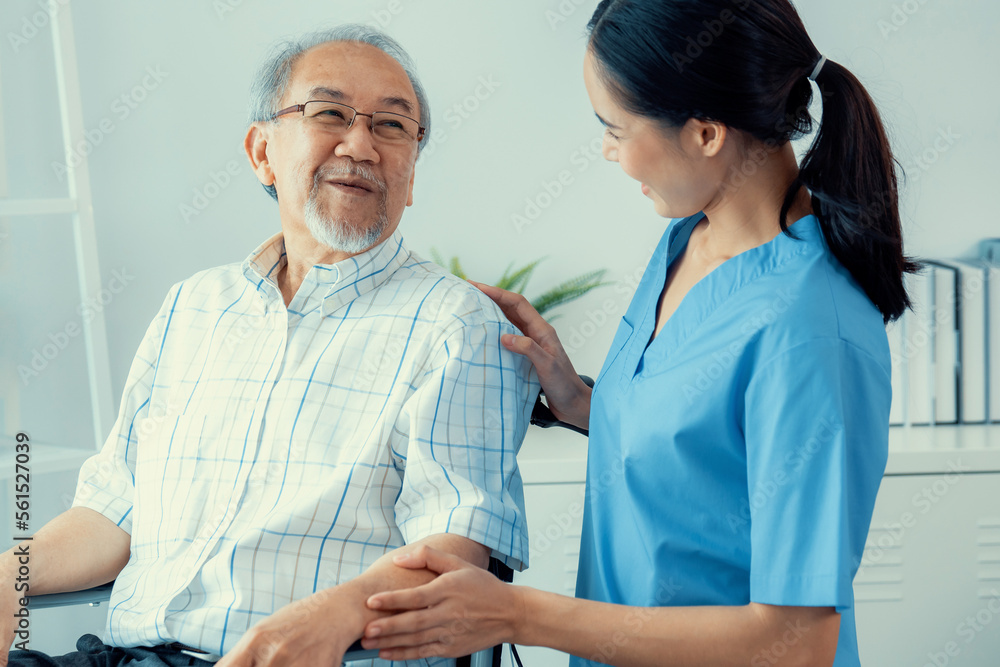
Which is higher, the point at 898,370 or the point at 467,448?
the point at 898,370

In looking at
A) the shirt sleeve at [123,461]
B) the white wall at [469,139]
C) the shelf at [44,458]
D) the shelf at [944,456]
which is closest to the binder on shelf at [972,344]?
the shelf at [944,456]

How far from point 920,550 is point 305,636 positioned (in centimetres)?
150

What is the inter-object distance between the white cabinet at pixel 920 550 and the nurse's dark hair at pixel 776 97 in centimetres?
103

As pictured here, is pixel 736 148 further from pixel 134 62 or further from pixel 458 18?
pixel 134 62

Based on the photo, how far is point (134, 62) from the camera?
6.75ft

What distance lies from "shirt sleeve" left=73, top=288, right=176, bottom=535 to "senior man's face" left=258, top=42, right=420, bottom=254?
39cm

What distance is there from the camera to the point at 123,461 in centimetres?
133

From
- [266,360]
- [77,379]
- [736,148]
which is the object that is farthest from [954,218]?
[77,379]

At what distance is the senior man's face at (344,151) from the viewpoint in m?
1.26

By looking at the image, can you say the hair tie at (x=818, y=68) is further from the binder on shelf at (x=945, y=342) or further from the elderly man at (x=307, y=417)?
the binder on shelf at (x=945, y=342)

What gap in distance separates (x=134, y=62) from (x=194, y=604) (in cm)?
155

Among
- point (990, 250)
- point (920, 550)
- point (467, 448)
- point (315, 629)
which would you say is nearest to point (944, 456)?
point (920, 550)

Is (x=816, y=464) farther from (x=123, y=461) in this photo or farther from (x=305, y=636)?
(x=123, y=461)

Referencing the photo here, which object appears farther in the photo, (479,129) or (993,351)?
(479,129)
